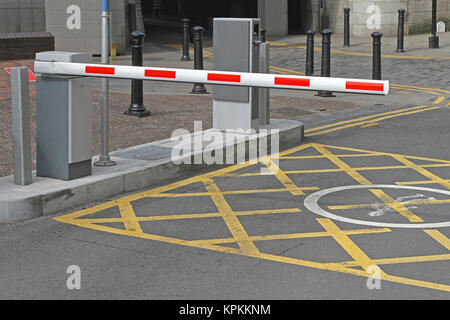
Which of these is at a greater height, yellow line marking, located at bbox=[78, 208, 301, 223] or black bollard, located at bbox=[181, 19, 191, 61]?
black bollard, located at bbox=[181, 19, 191, 61]

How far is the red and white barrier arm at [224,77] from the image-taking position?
22.2 feet

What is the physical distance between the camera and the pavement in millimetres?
5660

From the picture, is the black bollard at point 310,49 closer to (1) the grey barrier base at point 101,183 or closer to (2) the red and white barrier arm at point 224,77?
(1) the grey barrier base at point 101,183

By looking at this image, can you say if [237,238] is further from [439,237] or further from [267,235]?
[439,237]

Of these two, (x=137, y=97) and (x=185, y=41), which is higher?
(x=185, y=41)

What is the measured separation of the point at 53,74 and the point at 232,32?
301 centimetres

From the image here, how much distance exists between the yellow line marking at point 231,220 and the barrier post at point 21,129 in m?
1.66

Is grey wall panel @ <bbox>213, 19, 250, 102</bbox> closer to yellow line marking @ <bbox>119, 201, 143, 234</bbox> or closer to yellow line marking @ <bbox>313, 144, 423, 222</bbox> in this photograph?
yellow line marking @ <bbox>313, 144, 423, 222</bbox>

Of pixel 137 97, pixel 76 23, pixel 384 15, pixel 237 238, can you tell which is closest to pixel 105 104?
pixel 237 238

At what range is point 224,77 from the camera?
287 inches

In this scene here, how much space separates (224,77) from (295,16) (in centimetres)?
2166

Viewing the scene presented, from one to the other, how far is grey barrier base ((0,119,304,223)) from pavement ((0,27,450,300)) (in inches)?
4.4

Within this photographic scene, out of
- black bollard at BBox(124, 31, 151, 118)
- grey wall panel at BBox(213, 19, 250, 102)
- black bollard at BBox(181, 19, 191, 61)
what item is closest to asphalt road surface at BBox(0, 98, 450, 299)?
grey wall panel at BBox(213, 19, 250, 102)
